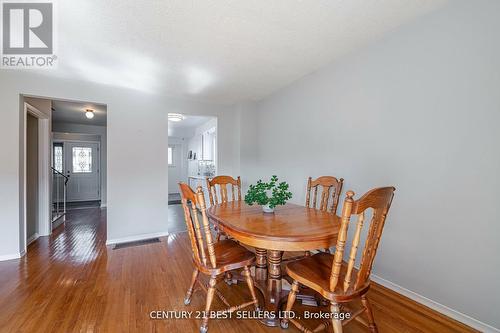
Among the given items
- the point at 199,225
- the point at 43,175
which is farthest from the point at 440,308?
the point at 43,175

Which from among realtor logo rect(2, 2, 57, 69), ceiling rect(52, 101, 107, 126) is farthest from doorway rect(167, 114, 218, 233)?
realtor logo rect(2, 2, 57, 69)

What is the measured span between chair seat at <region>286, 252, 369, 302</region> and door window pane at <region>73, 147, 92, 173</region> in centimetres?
801

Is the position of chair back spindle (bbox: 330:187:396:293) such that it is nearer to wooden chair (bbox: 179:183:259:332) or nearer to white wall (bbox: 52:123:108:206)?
wooden chair (bbox: 179:183:259:332)

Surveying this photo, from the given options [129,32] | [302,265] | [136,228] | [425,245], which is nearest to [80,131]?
[136,228]

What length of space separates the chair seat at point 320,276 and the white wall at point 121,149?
2839mm

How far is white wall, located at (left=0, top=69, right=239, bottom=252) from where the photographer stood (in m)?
2.68

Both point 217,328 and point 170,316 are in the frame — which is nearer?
point 217,328

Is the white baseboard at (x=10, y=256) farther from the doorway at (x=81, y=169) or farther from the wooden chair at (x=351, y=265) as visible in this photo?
the doorway at (x=81, y=169)

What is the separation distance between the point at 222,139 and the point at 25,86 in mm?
2818

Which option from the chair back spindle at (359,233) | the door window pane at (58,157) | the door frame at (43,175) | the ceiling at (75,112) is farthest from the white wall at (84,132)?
the chair back spindle at (359,233)

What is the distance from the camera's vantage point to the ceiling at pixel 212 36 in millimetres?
1688

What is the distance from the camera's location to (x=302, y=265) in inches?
60.4

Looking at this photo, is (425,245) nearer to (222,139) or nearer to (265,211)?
(265,211)

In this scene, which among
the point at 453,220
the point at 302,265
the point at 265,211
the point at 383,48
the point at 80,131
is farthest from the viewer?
the point at 80,131
